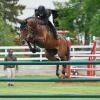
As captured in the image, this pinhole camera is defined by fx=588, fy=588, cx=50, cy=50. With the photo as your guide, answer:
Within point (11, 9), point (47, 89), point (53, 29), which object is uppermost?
point (11, 9)

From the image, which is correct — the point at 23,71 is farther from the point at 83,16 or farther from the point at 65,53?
the point at 83,16

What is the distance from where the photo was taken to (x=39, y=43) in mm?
18375

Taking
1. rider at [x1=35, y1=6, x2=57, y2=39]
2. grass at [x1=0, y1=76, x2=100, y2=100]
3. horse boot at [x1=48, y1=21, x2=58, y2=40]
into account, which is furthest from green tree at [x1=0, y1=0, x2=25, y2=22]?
rider at [x1=35, y1=6, x2=57, y2=39]

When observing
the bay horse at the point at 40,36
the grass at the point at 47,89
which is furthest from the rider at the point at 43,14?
the grass at the point at 47,89

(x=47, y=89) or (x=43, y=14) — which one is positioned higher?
(x=43, y=14)

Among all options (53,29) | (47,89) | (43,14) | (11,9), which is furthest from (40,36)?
(11,9)

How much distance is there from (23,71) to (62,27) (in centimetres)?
1594

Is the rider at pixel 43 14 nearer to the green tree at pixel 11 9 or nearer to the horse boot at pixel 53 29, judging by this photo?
the horse boot at pixel 53 29

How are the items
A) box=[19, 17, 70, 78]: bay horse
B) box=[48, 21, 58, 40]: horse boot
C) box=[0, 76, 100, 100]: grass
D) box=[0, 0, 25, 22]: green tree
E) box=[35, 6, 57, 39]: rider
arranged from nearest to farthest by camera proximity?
1. box=[0, 76, 100, 100]: grass
2. box=[19, 17, 70, 78]: bay horse
3. box=[35, 6, 57, 39]: rider
4. box=[48, 21, 58, 40]: horse boot
5. box=[0, 0, 25, 22]: green tree

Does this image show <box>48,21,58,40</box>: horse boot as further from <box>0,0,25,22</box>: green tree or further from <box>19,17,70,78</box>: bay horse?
<box>0,0,25,22</box>: green tree

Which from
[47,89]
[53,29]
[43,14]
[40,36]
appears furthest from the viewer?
[47,89]

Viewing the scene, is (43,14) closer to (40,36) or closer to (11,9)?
(40,36)

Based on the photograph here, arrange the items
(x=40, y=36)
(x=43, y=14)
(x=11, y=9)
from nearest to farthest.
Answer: (x=40, y=36) → (x=43, y=14) → (x=11, y=9)

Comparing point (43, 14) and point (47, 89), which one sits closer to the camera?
point (43, 14)
